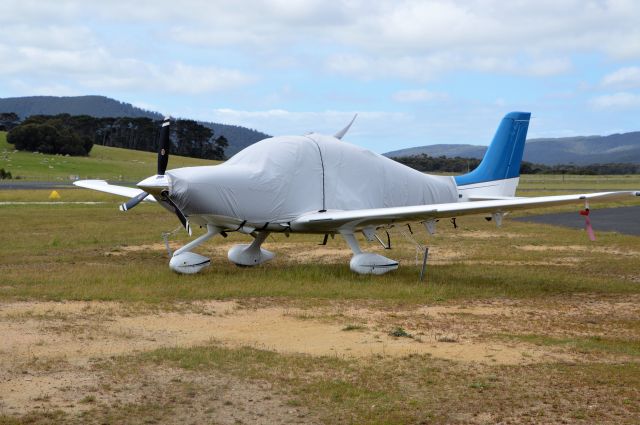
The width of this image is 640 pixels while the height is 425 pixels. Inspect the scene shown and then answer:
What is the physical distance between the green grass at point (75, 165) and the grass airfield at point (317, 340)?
69.3 metres

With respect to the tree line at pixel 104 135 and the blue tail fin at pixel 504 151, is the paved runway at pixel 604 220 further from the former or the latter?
the tree line at pixel 104 135

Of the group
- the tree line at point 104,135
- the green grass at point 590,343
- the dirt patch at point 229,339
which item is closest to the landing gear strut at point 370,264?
the dirt patch at point 229,339

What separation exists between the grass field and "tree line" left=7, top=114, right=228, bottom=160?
10174 cm

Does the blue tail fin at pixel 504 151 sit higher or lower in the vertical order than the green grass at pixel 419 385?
higher

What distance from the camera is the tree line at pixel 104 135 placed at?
114 metres

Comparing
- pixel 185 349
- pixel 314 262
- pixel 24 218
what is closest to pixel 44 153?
pixel 24 218

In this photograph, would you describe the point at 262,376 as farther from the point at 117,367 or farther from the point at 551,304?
the point at 551,304

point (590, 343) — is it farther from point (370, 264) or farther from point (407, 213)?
point (370, 264)

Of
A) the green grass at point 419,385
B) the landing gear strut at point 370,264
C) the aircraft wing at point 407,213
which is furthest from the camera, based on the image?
the landing gear strut at point 370,264

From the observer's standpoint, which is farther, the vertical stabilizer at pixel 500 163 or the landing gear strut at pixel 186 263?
the vertical stabilizer at pixel 500 163

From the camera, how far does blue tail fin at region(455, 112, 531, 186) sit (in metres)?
19.3

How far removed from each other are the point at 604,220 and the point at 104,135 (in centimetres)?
13333

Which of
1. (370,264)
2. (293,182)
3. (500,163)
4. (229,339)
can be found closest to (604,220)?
(500,163)

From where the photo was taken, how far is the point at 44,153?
370 ft
